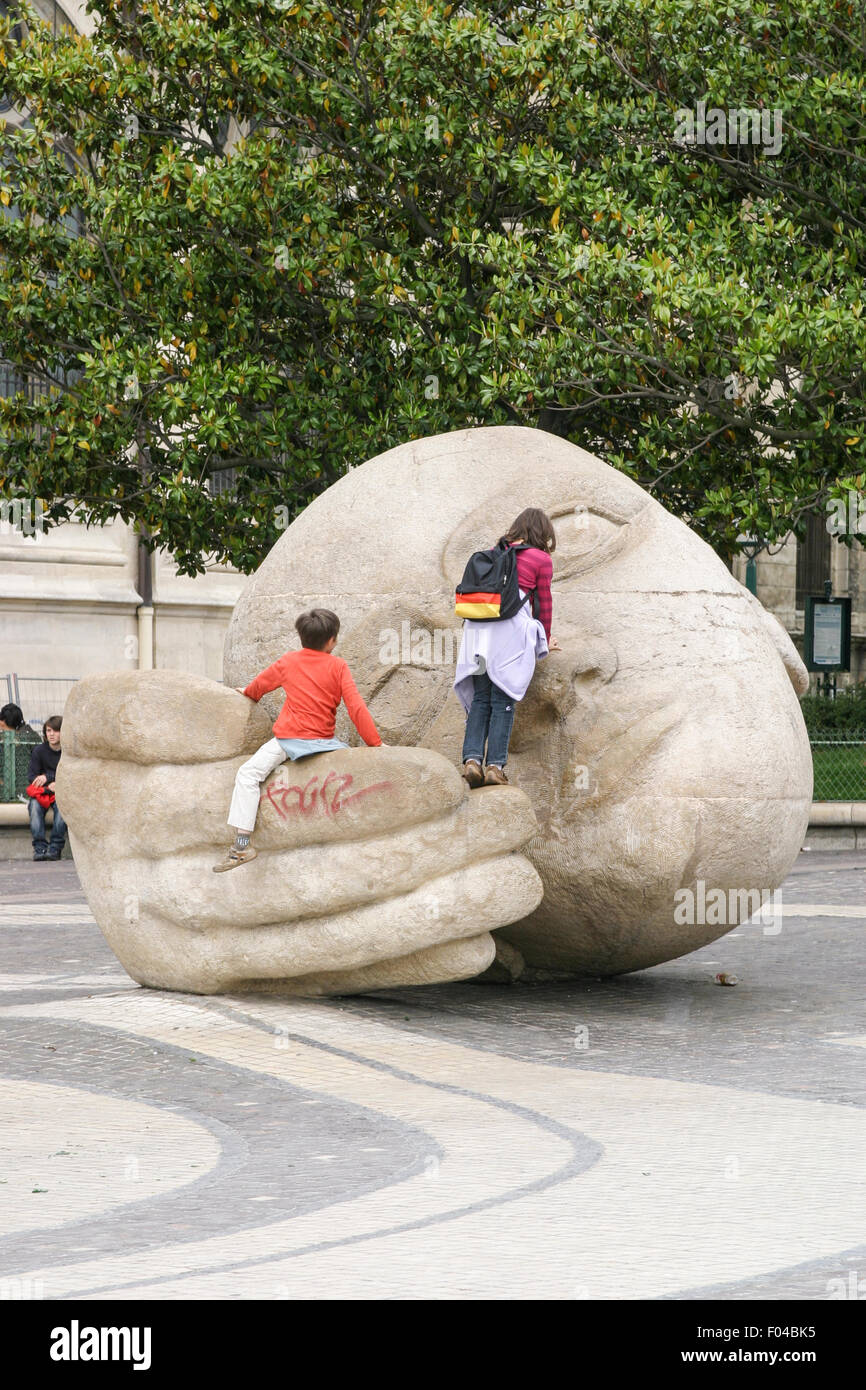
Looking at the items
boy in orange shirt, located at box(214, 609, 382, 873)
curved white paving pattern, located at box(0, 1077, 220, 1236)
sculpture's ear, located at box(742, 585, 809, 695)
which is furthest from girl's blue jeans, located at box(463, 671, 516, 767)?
curved white paving pattern, located at box(0, 1077, 220, 1236)

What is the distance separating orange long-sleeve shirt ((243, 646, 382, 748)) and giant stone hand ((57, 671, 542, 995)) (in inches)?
7.5

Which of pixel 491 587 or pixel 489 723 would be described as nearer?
pixel 491 587

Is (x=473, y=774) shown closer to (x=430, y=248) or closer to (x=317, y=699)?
(x=317, y=699)

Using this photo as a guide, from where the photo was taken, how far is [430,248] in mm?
19141

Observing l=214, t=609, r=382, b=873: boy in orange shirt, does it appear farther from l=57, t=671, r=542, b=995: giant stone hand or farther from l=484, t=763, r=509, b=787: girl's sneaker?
l=484, t=763, r=509, b=787: girl's sneaker

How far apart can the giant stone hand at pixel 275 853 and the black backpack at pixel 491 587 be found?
768mm

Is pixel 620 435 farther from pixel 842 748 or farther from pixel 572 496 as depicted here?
pixel 572 496

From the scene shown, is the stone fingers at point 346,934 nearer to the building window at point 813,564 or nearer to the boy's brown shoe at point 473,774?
the boy's brown shoe at point 473,774

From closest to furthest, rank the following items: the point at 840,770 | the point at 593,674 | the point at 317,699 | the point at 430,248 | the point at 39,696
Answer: the point at 317,699 < the point at 593,674 < the point at 430,248 < the point at 840,770 < the point at 39,696

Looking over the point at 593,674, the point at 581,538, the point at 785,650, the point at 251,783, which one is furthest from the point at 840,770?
the point at 251,783

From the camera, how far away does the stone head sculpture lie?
961 cm

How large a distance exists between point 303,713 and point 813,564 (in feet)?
119

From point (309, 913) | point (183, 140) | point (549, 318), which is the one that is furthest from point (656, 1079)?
point (183, 140)

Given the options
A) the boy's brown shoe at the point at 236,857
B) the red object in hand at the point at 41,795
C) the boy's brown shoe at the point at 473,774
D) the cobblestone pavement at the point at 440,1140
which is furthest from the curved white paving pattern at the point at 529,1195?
the red object in hand at the point at 41,795
